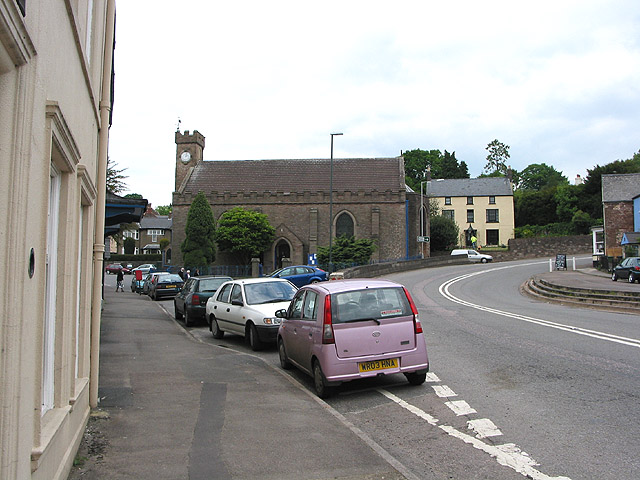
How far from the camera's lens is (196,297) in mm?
16781

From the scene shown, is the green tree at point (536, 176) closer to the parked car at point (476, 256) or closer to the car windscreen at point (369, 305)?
the parked car at point (476, 256)

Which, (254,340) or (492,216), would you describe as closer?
(254,340)

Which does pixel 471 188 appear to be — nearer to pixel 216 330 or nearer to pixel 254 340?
pixel 216 330

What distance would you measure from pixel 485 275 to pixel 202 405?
115 ft

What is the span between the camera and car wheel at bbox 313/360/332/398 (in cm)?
760

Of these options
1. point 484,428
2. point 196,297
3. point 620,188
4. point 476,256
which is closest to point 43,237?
point 484,428

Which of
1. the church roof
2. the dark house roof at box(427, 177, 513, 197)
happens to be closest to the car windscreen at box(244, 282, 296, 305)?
the church roof

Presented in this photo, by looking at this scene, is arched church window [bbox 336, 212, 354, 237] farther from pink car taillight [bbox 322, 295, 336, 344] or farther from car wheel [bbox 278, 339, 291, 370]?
pink car taillight [bbox 322, 295, 336, 344]

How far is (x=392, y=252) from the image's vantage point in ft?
177

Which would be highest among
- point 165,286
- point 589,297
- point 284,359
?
point 165,286

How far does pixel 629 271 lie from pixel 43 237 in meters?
31.0

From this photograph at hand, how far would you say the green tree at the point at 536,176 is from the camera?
11546 centimetres

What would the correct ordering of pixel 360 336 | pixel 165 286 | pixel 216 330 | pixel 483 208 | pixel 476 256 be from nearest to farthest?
pixel 360 336
pixel 216 330
pixel 165 286
pixel 476 256
pixel 483 208

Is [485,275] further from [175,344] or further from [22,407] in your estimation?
[22,407]
